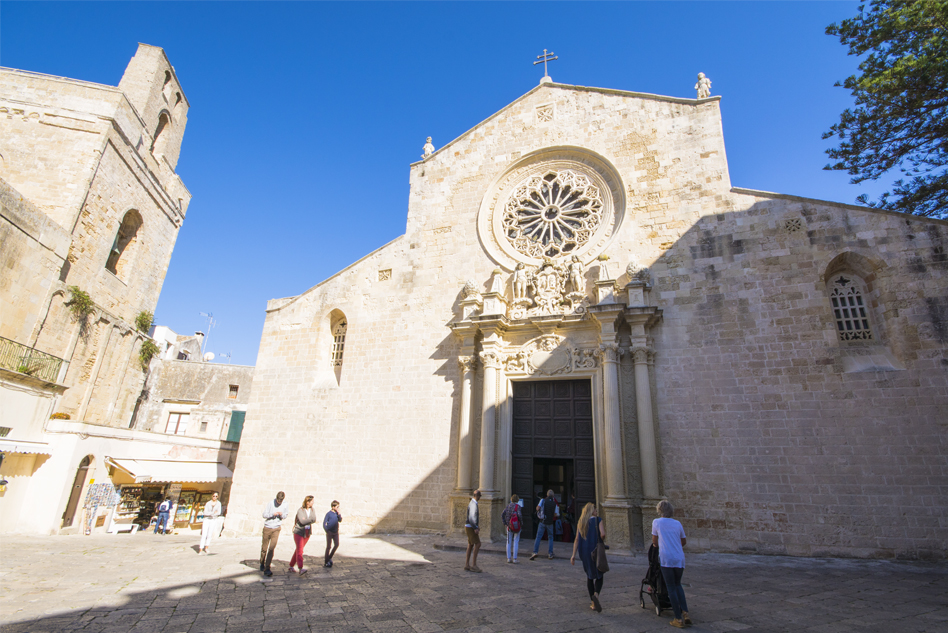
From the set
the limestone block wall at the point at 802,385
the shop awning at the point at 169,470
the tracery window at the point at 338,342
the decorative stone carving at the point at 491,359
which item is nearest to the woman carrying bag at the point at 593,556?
the limestone block wall at the point at 802,385

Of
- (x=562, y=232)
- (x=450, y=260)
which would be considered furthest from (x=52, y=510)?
(x=562, y=232)

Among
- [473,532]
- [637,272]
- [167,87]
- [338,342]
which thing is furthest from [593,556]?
[167,87]

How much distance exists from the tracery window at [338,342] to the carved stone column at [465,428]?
430 cm

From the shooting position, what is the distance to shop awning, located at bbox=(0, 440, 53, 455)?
11.2m

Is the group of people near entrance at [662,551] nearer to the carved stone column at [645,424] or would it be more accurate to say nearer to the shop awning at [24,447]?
the carved stone column at [645,424]

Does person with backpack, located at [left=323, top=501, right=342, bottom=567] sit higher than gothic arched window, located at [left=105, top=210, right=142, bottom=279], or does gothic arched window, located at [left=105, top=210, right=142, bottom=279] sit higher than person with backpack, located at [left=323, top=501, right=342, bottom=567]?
gothic arched window, located at [left=105, top=210, right=142, bottom=279]

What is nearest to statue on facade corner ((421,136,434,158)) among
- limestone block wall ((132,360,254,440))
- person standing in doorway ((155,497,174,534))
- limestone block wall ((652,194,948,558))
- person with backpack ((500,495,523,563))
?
limestone block wall ((652,194,948,558))

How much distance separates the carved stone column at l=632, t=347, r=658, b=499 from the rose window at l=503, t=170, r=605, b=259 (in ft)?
12.2

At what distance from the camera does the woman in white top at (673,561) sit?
4.88m

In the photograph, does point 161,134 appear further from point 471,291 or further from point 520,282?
point 520,282

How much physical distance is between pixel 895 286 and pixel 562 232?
747 cm

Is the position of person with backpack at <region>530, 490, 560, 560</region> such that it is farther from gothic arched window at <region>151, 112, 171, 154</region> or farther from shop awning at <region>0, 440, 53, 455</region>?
gothic arched window at <region>151, 112, 171, 154</region>

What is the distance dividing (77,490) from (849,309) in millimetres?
20319

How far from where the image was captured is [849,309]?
10.3 meters
